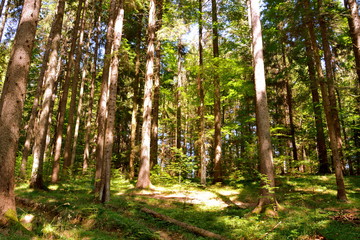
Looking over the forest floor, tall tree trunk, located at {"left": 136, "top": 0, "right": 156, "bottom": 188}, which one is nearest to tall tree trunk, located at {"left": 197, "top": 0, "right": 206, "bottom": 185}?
the forest floor

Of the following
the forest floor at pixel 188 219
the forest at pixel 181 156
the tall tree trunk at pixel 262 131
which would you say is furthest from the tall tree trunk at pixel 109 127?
the tall tree trunk at pixel 262 131

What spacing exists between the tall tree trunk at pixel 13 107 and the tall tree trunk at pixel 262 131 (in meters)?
7.27

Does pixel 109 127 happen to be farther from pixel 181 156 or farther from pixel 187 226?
pixel 187 226

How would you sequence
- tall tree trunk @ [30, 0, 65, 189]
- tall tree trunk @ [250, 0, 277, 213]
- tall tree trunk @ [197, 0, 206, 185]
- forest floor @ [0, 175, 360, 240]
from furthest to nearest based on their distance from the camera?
tall tree trunk @ [197, 0, 206, 185] < tall tree trunk @ [30, 0, 65, 189] < tall tree trunk @ [250, 0, 277, 213] < forest floor @ [0, 175, 360, 240]

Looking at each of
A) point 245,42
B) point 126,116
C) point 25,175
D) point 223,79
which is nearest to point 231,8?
point 245,42

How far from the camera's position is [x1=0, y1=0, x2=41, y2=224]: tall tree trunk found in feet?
17.7

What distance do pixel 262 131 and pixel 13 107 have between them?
311 inches

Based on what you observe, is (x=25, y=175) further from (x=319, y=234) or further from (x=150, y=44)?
(x=319, y=234)

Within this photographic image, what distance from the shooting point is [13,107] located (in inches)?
231

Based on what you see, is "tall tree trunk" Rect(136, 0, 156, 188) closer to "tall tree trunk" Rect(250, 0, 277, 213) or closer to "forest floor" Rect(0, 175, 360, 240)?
"forest floor" Rect(0, 175, 360, 240)

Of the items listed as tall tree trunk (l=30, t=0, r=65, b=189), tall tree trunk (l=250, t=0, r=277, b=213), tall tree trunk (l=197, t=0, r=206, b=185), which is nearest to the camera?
tall tree trunk (l=250, t=0, r=277, b=213)


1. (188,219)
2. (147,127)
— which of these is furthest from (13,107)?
(147,127)

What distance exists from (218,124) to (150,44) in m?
7.11

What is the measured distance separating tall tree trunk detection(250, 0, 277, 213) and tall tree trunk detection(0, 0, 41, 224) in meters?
7.27
